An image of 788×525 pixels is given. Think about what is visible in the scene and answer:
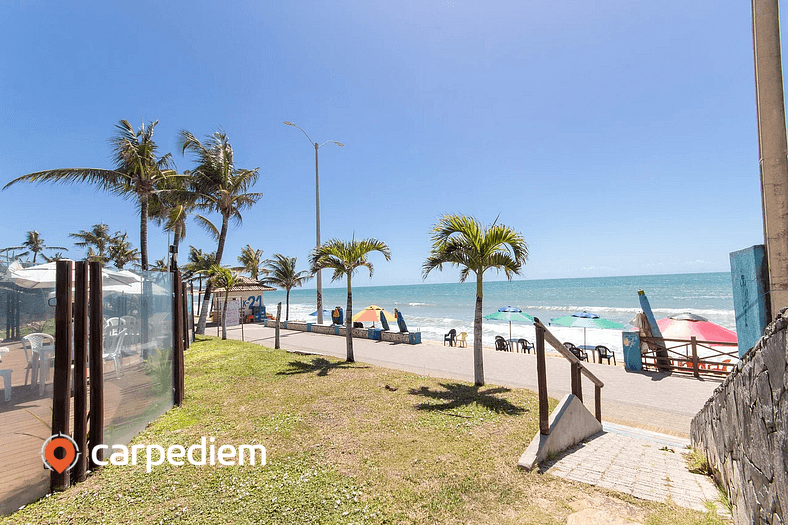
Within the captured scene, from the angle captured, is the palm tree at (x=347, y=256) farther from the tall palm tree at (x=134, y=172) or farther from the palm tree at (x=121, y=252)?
the palm tree at (x=121, y=252)

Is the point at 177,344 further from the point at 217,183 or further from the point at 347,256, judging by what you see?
the point at 217,183

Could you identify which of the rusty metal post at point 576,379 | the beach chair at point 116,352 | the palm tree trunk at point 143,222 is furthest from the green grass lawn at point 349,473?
the palm tree trunk at point 143,222

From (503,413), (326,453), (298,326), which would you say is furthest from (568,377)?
(298,326)

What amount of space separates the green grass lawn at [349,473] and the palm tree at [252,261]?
22.5 m

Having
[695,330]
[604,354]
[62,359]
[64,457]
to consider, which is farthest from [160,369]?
[604,354]

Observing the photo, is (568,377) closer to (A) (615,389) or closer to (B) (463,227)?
(A) (615,389)

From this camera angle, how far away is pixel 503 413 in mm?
6219

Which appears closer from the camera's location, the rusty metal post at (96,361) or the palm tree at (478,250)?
the rusty metal post at (96,361)

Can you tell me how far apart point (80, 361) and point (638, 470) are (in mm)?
6785

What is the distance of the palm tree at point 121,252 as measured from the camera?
44438mm

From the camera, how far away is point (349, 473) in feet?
13.3

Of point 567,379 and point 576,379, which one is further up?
point 576,379

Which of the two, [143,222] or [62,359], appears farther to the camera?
[143,222]

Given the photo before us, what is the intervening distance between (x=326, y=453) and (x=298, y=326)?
61.2 ft
